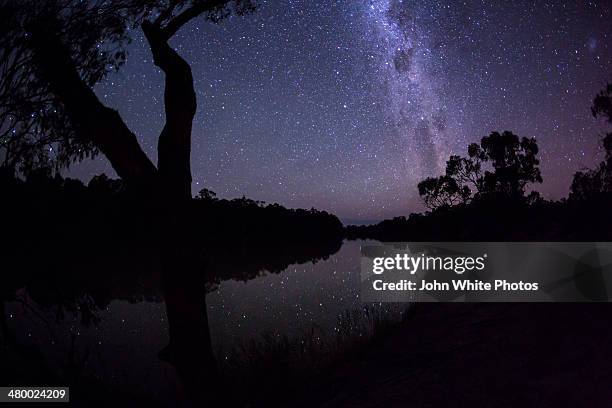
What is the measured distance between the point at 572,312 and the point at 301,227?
433 ft

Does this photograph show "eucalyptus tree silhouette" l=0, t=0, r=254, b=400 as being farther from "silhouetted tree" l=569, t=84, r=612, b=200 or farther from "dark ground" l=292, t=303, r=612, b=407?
"silhouetted tree" l=569, t=84, r=612, b=200

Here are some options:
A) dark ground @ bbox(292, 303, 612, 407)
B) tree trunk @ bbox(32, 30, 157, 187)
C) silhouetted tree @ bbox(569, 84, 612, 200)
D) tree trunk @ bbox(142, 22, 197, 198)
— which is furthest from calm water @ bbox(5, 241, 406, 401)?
silhouetted tree @ bbox(569, 84, 612, 200)

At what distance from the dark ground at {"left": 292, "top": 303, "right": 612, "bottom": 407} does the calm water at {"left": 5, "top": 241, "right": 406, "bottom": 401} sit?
114 inches

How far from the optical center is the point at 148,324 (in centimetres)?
1720

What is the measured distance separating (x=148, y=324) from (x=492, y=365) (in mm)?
13775

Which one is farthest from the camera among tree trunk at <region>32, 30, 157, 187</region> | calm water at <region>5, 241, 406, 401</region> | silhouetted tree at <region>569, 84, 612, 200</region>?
silhouetted tree at <region>569, 84, 612, 200</region>

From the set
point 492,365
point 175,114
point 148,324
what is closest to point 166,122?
point 175,114

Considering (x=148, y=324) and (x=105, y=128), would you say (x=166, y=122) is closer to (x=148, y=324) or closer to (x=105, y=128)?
(x=105, y=128)

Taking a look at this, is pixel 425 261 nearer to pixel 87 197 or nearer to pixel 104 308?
pixel 104 308

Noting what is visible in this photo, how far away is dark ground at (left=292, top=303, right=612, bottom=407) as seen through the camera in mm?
5492

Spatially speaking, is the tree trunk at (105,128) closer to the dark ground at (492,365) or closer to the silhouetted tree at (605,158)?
the dark ground at (492,365)

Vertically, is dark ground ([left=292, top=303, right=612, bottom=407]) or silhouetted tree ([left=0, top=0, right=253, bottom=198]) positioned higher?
silhouetted tree ([left=0, top=0, right=253, bottom=198])

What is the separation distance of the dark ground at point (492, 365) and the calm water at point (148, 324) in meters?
2.89

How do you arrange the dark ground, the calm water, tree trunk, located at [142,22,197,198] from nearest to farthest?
the dark ground → tree trunk, located at [142,22,197,198] → the calm water
